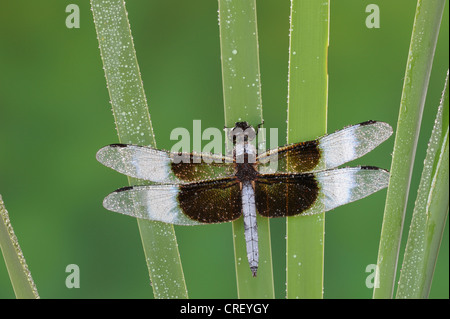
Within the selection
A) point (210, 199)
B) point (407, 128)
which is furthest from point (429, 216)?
point (210, 199)

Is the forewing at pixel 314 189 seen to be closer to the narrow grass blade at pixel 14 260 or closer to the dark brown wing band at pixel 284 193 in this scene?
the dark brown wing band at pixel 284 193

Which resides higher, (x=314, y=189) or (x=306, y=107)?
(x=306, y=107)

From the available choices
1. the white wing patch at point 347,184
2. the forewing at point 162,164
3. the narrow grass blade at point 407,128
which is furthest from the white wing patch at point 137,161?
the narrow grass blade at point 407,128

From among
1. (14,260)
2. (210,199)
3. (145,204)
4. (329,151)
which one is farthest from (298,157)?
(14,260)

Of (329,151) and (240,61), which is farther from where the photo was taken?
(329,151)

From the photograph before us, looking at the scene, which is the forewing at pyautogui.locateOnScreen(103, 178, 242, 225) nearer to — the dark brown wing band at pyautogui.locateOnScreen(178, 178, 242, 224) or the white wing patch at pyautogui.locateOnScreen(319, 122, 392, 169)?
the dark brown wing band at pyautogui.locateOnScreen(178, 178, 242, 224)

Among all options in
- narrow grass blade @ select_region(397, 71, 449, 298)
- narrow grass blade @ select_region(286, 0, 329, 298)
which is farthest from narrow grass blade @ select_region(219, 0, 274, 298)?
narrow grass blade @ select_region(397, 71, 449, 298)

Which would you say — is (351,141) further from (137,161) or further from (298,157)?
(137,161)

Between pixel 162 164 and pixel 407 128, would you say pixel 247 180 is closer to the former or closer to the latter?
pixel 162 164

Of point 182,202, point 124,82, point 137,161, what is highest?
point 124,82
